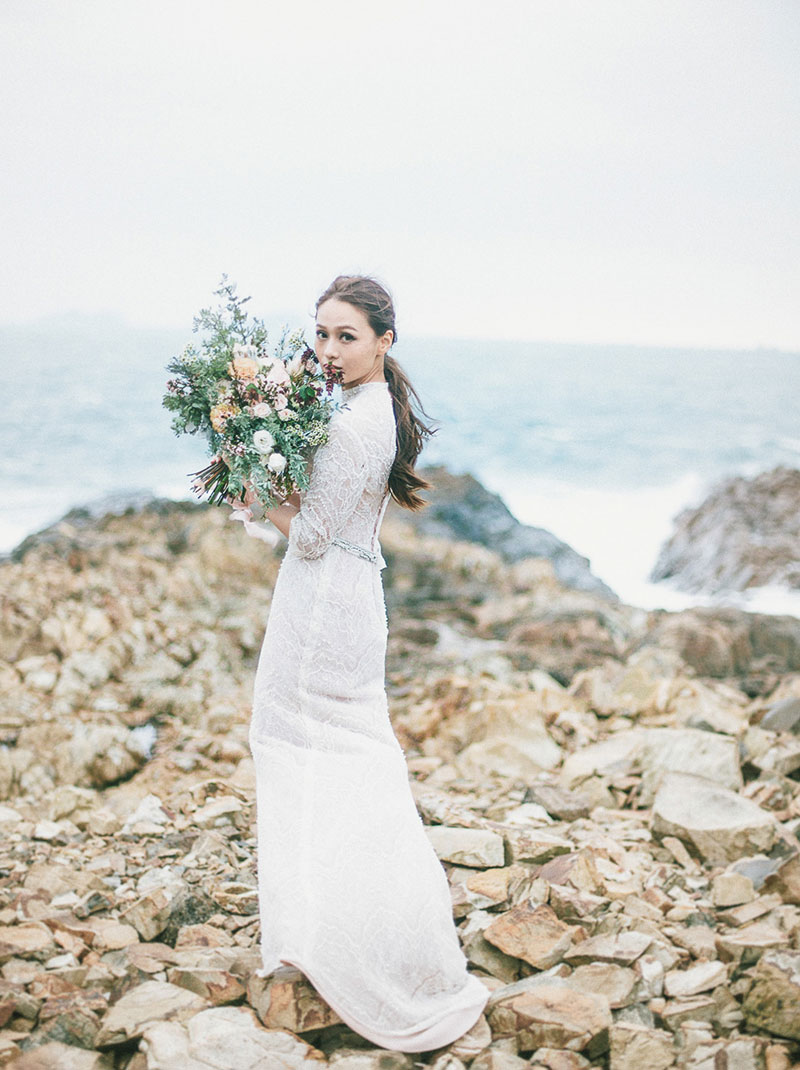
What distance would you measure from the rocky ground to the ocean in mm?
6223

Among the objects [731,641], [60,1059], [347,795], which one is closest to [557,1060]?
[347,795]

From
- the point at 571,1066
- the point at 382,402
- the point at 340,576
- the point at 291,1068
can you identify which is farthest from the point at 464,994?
the point at 382,402

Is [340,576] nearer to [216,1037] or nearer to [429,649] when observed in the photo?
[216,1037]

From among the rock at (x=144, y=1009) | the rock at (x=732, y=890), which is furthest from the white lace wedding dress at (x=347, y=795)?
the rock at (x=732, y=890)

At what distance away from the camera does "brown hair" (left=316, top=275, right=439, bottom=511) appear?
2871 mm

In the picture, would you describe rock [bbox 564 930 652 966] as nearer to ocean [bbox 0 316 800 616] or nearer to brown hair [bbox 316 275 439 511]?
brown hair [bbox 316 275 439 511]

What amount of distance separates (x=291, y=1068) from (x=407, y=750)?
350cm

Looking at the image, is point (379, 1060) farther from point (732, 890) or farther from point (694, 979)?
point (732, 890)

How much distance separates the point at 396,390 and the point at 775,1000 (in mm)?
2132

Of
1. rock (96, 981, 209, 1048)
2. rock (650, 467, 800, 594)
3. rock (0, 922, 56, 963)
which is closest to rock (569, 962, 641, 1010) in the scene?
rock (96, 981, 209, 1048)

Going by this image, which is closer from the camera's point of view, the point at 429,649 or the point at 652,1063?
the point at 652,1063

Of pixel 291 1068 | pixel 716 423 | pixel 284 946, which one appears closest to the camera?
pixel 291 1068

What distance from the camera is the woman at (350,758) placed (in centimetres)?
257

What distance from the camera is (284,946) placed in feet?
8.65
